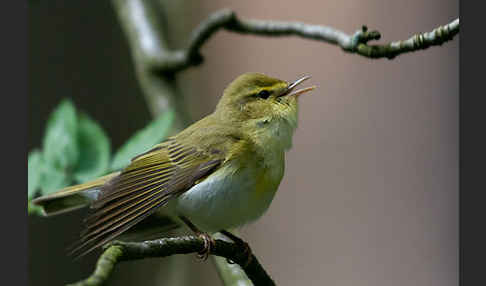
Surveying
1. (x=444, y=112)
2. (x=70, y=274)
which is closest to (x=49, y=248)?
(x=70, y=274)

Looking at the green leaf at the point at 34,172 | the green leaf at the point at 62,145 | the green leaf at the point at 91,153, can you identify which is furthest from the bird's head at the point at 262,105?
the green leaf at the point at 34,172

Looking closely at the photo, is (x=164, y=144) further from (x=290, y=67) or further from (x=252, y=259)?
(x=290, y=67)

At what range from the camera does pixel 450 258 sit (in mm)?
3609

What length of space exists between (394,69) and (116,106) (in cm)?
216

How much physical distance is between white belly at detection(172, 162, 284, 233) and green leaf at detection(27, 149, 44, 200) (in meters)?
0.52

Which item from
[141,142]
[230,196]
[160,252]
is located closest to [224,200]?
[230,196]

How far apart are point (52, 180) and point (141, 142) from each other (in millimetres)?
365

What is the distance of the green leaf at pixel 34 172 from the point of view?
199cm

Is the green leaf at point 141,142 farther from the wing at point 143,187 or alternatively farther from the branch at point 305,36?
the branch at point 305,36

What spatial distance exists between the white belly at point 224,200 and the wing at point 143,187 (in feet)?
0.18

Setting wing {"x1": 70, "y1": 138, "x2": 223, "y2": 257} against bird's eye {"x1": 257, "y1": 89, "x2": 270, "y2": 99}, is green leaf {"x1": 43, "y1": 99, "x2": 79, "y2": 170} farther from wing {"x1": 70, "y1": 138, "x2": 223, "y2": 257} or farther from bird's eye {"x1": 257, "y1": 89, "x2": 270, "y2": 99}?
bird's eye {"x1": 257, "y1": 89, "x2": 270, "y2": 99}

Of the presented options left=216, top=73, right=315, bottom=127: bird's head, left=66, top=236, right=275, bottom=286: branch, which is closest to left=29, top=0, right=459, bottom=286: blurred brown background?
left=216, top=73, right=315, bottom=127: bird's head

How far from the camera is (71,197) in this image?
228 cm

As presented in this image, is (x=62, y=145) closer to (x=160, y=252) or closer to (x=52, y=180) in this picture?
(x=52, y=180)
